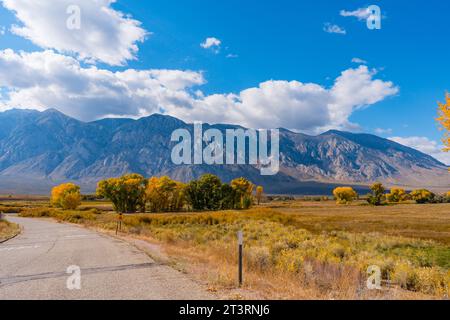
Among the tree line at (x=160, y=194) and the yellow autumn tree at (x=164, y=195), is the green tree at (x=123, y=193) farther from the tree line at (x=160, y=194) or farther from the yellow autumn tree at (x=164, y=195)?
the yellow autumn tree at (x=164, y=195)

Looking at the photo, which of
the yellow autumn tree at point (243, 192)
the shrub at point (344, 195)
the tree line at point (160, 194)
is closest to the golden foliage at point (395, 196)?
the shrub at point (344, 195)

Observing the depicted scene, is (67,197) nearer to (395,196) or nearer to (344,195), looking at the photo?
(344,195)

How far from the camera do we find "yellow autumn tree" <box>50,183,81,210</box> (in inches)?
3839

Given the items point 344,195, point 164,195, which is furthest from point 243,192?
point 344,195

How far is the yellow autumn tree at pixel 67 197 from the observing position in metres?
97.5

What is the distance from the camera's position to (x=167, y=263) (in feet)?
47.0

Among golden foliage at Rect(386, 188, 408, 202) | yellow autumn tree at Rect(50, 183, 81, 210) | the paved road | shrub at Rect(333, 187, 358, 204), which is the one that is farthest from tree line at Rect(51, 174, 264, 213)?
the paved road

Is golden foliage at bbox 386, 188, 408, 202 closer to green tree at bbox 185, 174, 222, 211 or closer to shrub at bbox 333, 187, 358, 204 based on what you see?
shrub at bbox 333, 187, 358, 204

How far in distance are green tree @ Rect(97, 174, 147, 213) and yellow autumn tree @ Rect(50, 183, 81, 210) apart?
6.59 metres

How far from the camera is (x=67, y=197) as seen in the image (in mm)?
97500

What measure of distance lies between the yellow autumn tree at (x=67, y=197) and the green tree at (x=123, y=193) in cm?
659

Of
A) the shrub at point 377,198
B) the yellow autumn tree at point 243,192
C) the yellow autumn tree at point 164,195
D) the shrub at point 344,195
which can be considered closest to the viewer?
the yellow autumn tree at point 164,195

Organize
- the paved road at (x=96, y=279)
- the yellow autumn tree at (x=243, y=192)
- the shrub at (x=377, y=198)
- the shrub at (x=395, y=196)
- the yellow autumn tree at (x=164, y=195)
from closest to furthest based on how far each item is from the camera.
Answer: the paved road at (x=96, y=279), the yellow autumn tree at (x=164, y=195), the yellow autumn tree at (x=243, y=192), the shrub at (x=377, y=198), the shrub at (x=395, y=196)

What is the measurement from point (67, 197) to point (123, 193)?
1503 cm
